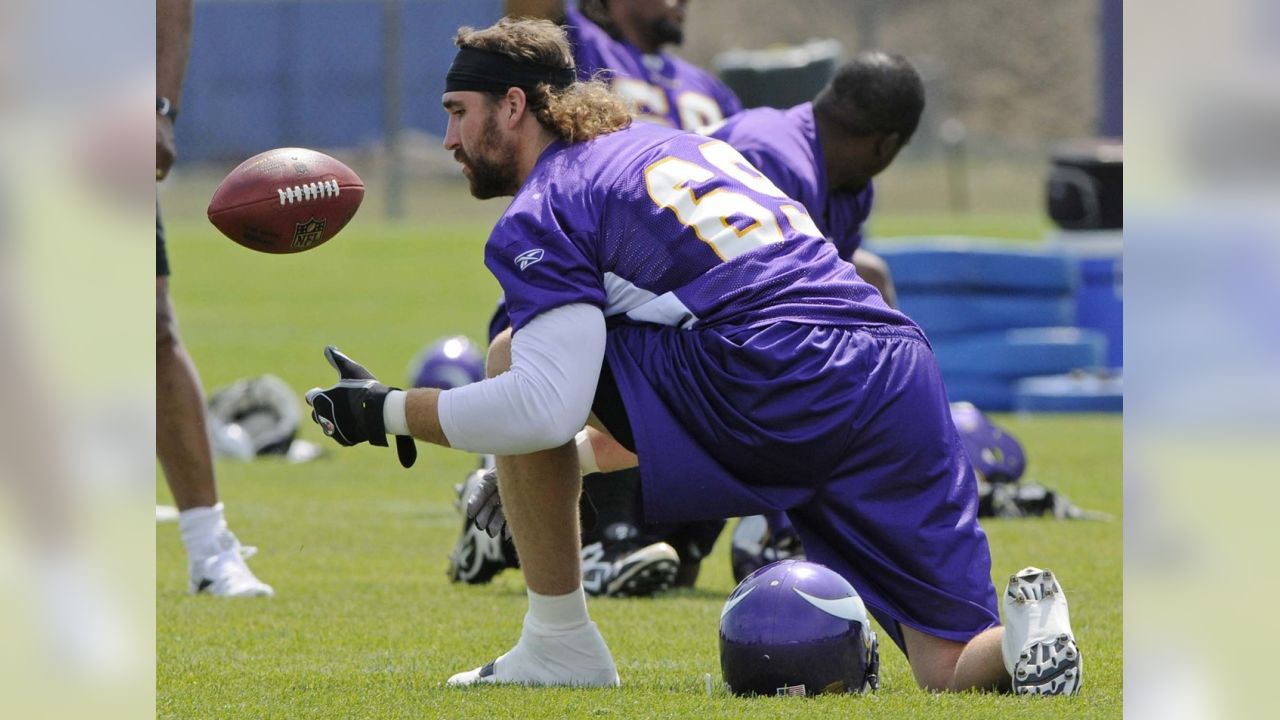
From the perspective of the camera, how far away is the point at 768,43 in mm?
50375

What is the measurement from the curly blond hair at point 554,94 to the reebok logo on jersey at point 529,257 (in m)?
0.45

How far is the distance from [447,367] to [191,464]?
4423 millimetres

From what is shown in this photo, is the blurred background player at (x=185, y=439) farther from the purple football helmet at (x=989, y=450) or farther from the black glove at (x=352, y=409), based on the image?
the purple football helmet at (x=989, y=450)

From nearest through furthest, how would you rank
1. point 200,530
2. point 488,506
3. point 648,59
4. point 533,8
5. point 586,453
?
point 488,506, point 586,453, point 200,530, point 533,8, point 648,59

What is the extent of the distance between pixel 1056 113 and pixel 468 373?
42835mm

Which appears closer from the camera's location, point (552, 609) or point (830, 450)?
point (830, 450)

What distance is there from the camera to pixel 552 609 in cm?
427

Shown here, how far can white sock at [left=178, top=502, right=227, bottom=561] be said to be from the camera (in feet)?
19.3

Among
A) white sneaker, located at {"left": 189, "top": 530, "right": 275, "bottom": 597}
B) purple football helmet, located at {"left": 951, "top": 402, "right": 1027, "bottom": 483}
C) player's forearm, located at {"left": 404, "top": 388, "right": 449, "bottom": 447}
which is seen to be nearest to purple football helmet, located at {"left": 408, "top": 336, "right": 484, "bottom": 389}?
purple football helmet, located at {"left": 951, "top": 402, "right": 1027, "bottom": 483}

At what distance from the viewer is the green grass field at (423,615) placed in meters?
3.96

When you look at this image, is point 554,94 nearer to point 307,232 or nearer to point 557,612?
point 307,232

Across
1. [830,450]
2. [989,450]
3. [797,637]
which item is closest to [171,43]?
[830,450]
